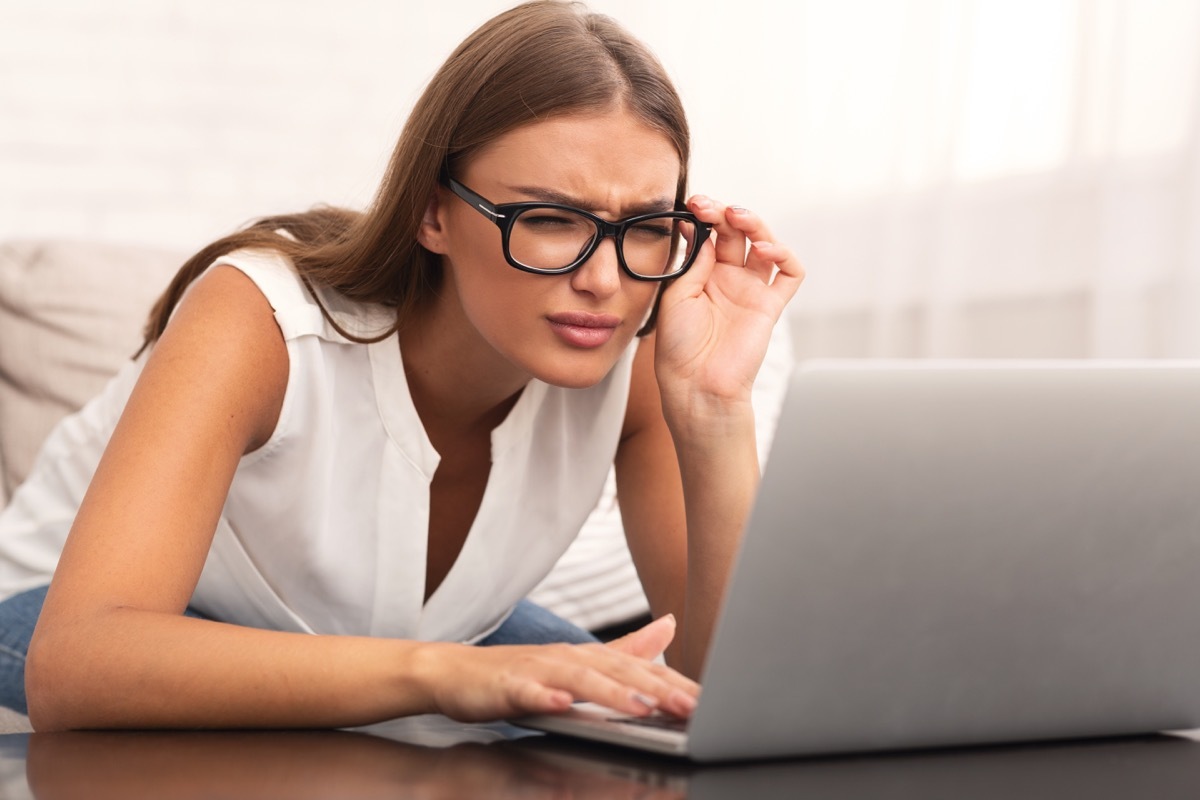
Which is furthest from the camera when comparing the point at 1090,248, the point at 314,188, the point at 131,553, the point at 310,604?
the point at 314,188

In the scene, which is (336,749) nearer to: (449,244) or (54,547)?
(449,244)

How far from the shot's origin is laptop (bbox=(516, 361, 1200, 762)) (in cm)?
60

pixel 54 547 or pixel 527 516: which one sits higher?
→ pixel 527 516

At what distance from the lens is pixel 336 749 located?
717mm

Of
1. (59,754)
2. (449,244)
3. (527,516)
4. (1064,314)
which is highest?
(1064,314)

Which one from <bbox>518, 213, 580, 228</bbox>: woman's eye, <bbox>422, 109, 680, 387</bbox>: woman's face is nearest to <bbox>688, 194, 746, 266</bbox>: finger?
<bbox>422, 109, 680, 387</bbox>: woman's face

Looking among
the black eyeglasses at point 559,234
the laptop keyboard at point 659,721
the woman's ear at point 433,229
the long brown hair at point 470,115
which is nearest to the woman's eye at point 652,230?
the black eyeglasses at point 559,234

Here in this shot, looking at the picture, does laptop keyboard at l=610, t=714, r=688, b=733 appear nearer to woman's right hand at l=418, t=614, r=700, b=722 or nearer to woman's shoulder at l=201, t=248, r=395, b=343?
woman's right hand at l=418, t=614, r=700, b=722

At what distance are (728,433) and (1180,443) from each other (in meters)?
0.63

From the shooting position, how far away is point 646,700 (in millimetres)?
702

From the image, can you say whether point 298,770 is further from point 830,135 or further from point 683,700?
point 830,135

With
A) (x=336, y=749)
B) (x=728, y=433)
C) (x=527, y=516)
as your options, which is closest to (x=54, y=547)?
(x=527, y=516)

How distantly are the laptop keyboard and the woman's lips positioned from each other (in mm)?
520

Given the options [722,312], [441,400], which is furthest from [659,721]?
[441,400]
